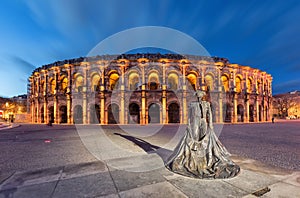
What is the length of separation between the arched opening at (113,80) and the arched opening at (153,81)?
5.72 m

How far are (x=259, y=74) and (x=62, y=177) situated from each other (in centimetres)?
3602

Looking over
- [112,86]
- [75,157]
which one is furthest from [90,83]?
[75,157]

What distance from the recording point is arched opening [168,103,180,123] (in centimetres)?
2539

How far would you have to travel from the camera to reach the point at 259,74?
→ 29578 millimetres

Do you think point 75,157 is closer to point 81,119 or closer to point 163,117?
point 163,117

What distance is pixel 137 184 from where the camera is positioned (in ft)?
11.3

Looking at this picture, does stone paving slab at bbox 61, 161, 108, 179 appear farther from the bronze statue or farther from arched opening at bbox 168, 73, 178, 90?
arched opening at bbox 168, 73, 178, 90

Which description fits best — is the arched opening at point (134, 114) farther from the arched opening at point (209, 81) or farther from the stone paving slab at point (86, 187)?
the stone paving slab at point (86, 187)

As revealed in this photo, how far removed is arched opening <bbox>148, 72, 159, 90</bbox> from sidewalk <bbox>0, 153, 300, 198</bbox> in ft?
68.5

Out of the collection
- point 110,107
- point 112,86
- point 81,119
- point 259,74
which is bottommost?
point 81,119

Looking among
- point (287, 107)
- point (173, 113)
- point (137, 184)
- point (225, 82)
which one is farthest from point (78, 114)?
point (287, 107)

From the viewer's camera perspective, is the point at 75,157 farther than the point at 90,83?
No

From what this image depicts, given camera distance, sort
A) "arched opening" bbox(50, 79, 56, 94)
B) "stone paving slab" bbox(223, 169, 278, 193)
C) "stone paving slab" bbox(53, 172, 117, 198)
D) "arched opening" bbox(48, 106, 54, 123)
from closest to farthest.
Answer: "stone paving slab" bbox(53, 172, 117, 198) < "stone paving slab" bbox(223, 169, 278, 193) < "arched opening" bbox(48, 106, 54, 123) < "arched opening" bbox(50, 79, 56, 94)

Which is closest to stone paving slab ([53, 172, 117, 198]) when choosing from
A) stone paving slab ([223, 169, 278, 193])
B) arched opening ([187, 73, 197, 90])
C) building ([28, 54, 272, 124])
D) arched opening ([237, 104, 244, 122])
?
stone paving slab ([223, 169, 278, 193])
